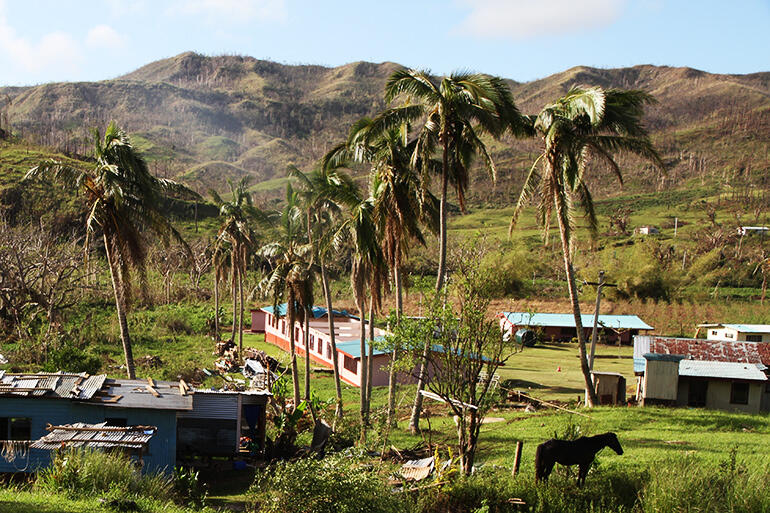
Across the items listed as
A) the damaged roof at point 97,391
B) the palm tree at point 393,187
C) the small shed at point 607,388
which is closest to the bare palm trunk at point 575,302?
the small shed at point 607,388

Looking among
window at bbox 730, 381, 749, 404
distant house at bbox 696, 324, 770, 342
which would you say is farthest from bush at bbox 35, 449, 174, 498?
distant house at bbox 696, 324, 770, 342

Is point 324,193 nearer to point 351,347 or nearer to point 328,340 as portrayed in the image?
point 351,347

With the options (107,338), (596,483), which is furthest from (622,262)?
(596,483)

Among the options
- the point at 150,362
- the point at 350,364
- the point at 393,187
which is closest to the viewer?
the point at 393,187

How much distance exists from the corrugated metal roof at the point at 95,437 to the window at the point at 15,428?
96 centimetres

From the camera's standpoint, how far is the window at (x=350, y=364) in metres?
35.9

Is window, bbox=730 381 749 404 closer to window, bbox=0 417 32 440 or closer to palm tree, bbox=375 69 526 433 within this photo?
palm tree, bbox=375 69 526 433

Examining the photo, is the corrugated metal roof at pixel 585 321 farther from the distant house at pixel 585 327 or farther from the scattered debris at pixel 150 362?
the scattered debris at pixel 150 362

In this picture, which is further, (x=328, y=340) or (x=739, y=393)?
(x=328, y=340)

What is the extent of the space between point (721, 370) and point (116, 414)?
70.0 ft

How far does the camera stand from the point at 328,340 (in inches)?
1580

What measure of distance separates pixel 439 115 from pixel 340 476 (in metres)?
13.0

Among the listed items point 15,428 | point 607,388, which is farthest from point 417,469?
point 607,388

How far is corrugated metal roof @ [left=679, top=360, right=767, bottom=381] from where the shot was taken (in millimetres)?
24516
